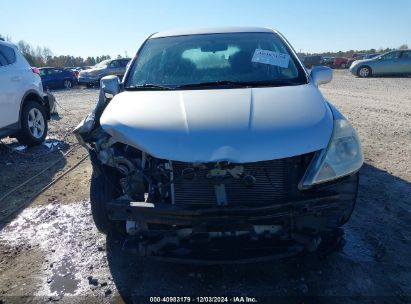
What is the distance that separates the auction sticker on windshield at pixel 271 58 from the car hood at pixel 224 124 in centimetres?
66

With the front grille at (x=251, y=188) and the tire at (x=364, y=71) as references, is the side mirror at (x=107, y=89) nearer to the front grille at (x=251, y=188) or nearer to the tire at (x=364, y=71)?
the front grille at (x=251, y=188)

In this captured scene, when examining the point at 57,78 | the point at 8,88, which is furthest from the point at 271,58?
the point at 57,78

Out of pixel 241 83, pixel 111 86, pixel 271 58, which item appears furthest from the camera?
pixel 271 58

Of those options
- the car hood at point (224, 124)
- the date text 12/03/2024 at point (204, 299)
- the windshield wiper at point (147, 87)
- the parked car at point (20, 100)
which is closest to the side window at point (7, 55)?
the parked car at point (20, 100)

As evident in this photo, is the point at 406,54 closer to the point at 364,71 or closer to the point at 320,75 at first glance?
the point at 364,71

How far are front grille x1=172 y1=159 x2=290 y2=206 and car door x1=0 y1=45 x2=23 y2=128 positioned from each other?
14.9ft

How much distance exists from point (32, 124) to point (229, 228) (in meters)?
5.51

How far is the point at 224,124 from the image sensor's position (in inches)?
99.7

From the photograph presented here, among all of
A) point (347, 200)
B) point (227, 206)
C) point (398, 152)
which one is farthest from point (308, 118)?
point (398, 152)

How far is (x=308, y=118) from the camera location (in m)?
2.66

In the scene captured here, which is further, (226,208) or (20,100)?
(20,100)

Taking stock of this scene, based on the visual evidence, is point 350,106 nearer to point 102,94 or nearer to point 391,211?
point 391,211

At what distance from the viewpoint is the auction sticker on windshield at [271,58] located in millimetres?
3689

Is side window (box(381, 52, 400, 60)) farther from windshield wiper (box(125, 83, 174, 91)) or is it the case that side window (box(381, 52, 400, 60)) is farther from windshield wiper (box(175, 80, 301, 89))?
windshield wiper (box(125, 83, 174, 91))
